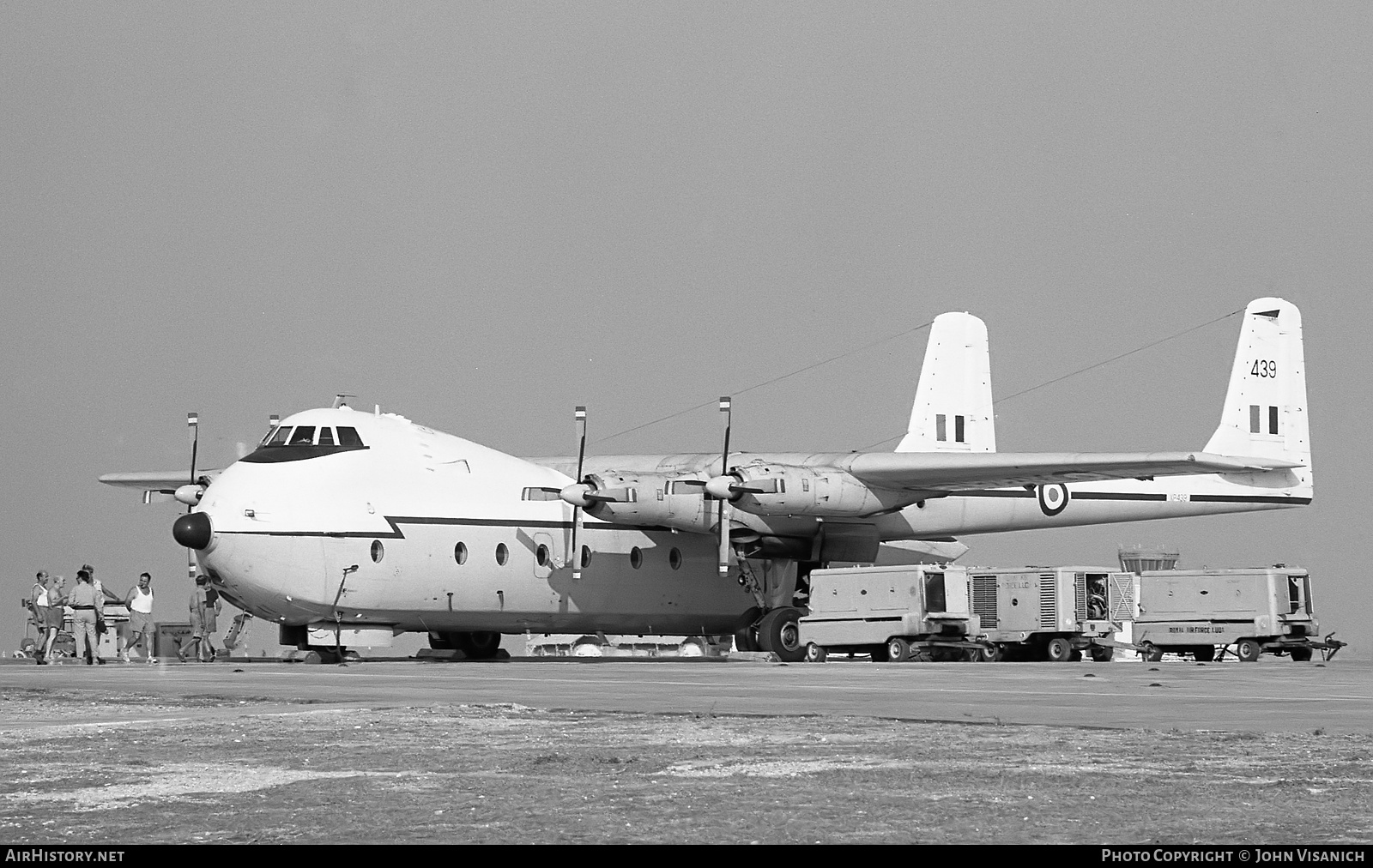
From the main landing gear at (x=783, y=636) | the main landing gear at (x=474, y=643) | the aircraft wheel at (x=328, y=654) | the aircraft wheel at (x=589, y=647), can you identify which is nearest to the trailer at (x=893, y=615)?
the main landing gear at (x=783, y=636)

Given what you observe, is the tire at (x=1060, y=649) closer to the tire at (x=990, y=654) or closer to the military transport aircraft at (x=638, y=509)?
the tire at (x=990, y=654)

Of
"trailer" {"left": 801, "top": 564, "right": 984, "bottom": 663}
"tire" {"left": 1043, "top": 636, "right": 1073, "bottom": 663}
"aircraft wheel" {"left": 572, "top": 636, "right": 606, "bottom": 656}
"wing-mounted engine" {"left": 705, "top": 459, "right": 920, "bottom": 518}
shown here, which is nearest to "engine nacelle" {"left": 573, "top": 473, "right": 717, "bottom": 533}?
"wing-mounted engine" {"left": 705, "top": 459, "right": 920, "bottom": 518}

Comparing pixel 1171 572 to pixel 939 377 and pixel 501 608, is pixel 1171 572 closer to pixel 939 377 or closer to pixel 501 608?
pixel 939 377

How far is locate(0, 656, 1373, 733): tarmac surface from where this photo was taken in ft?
47.7

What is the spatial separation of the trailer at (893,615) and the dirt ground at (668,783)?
16.6 m

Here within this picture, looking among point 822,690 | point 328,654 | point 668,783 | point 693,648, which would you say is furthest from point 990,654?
point 668,783

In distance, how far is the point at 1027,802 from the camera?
8430mm

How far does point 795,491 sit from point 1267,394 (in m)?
12.3

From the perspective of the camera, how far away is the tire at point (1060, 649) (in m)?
31.8

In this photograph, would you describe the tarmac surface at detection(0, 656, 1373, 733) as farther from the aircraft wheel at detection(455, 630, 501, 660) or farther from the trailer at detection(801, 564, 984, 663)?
the aircraft wheel at detection(455, 630, 501, 660)

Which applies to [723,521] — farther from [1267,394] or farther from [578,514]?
[1267,394]

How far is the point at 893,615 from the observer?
30.4m

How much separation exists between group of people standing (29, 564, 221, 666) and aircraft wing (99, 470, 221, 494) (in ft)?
10.9
